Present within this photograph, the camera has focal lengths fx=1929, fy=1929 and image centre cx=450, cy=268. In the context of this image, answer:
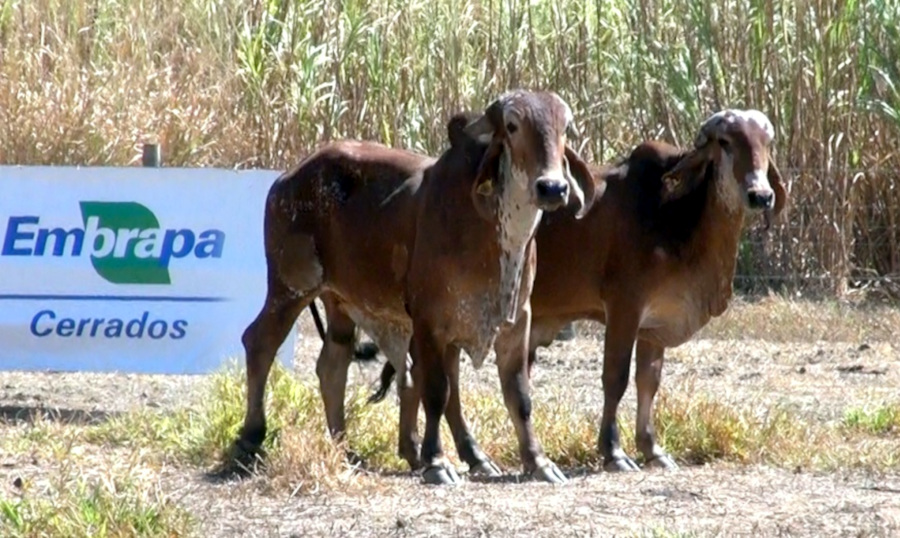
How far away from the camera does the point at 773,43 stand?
1500 centimetres

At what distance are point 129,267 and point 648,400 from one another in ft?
11.4

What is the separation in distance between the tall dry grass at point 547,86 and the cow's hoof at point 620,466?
6.40 m

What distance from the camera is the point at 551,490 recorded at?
7.80 meters

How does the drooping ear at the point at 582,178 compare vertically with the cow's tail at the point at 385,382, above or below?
above

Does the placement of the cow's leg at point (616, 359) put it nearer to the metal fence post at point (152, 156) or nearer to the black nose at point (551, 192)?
the black nose at point (551, 192)

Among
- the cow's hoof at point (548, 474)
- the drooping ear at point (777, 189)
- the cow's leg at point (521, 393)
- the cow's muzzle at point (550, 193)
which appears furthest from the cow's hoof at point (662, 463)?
the cow's muzzle at point (550, 193)

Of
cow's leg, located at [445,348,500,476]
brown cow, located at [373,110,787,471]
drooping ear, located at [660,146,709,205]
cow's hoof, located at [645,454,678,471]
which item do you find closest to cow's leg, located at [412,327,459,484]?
cow's leg, located at [445,348,500,476]

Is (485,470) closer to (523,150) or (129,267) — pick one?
(523,150)

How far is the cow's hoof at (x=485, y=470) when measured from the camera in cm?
837

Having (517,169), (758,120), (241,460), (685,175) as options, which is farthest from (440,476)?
(758,120)

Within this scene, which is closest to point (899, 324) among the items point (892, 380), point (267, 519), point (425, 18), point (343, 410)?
point (892, 380)

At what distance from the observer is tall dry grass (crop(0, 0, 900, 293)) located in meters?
14.9

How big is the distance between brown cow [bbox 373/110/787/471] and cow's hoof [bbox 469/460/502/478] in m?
0.52

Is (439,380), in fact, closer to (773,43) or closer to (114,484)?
(114,484)
